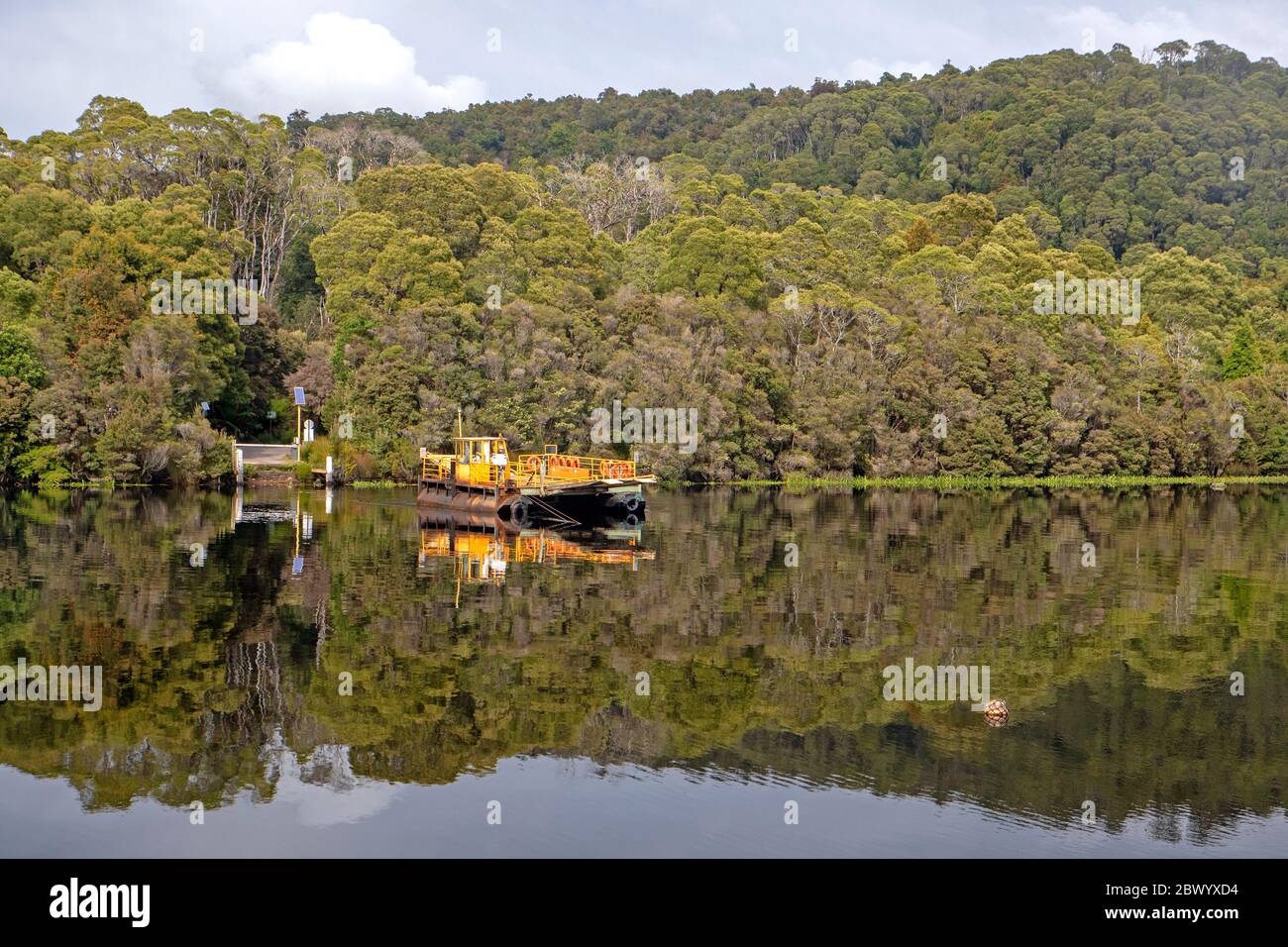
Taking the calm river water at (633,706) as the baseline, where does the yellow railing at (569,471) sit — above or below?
above

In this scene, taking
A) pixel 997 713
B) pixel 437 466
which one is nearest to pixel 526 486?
pixel 437 466

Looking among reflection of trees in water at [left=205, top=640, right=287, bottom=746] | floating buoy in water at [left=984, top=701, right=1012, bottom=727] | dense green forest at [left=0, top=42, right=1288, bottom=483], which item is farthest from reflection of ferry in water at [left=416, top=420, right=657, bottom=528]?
floating buoy in water at [left=984, top=701, right=1012, bottom=727]

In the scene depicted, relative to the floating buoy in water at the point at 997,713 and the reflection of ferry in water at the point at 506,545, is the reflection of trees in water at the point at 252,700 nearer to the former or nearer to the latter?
the reflection of ferry in water at the point at 506,545

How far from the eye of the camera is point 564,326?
→ 8175cm

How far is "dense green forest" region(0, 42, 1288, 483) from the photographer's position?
70500 mm

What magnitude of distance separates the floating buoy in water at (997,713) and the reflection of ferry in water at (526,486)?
31.7 m

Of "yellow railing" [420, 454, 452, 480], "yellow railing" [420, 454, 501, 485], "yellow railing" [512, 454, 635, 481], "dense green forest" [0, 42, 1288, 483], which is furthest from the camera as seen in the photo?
"dense green forest" [0, 42, 1288, 483]

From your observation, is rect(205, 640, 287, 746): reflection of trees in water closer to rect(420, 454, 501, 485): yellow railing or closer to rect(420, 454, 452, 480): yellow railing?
rect(420, 454, 501, 485): yellow railing

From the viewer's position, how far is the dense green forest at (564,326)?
7050 centimetres

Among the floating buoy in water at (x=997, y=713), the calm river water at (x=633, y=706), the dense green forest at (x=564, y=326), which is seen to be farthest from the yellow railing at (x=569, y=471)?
the floating buoy in water at (x=997, y=713)

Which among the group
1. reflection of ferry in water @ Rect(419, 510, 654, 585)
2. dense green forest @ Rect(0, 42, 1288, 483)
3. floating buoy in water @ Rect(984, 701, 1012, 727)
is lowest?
floating buoy in water @ Rect(984, 701, 1012, 727)

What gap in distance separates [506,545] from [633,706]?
22.7m

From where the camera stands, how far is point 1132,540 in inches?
1726

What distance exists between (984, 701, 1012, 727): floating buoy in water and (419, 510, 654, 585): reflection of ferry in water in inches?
611
